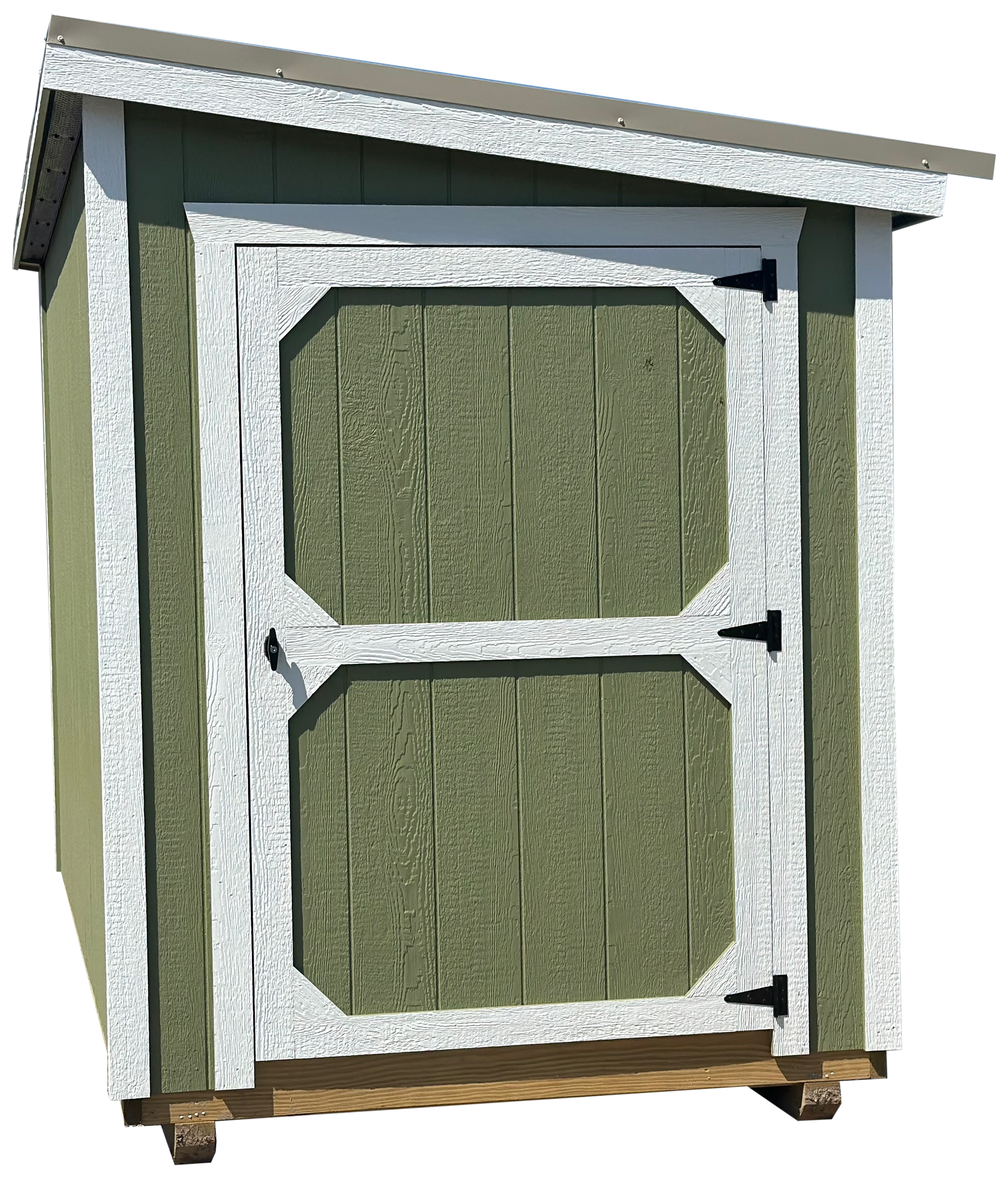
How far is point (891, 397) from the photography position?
4.54 m

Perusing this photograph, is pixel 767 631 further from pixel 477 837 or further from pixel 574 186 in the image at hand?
pixel 574 186

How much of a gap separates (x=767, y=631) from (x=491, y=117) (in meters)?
1.53

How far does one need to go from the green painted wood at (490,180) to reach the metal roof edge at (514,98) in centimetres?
13

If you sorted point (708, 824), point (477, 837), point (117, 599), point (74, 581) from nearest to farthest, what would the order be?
point (117, 599)
point (477, 837)
point (708, 824)
point (74, 581)

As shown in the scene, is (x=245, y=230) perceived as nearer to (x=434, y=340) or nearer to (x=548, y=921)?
(x=434, y=340)

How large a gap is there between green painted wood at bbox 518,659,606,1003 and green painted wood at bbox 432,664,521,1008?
3 centimetres

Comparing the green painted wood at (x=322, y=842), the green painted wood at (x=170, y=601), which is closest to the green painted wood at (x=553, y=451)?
the green painted wood at (x=322, y=842)

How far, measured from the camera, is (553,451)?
14.3ft

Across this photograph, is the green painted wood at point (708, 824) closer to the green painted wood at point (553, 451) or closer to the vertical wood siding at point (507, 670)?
the vertical wood siding at point (507, 670)

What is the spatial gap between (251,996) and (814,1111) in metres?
1.58

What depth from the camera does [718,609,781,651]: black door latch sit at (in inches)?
176

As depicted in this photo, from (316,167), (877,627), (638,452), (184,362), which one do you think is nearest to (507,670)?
(638,452)

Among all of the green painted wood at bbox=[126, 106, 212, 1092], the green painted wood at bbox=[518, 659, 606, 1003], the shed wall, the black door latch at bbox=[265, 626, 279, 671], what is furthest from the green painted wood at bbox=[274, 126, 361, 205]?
the green painted wood at bbox=[518, 659, 606, 1003]

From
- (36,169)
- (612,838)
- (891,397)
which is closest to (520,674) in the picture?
(612,838)
